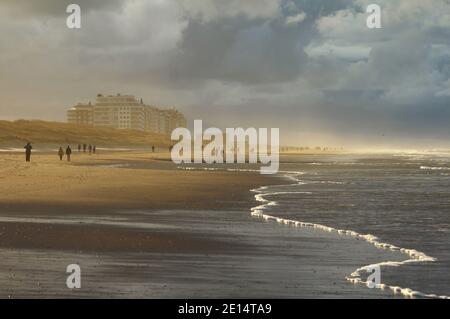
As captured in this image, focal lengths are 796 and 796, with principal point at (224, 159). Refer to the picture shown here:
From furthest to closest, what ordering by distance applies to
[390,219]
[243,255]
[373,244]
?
[390,219], [373,244], [243,255]

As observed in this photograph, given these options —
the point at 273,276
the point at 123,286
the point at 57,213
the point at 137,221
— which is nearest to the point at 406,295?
the point at 273,276

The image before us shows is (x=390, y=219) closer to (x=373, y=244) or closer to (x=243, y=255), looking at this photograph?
(x=373, y=244)

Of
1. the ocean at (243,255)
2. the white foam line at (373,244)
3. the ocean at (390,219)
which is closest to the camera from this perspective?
the ocean at (243,255)

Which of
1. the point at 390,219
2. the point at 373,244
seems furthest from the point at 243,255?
the point at 390,219

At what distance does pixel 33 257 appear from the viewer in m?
15.2

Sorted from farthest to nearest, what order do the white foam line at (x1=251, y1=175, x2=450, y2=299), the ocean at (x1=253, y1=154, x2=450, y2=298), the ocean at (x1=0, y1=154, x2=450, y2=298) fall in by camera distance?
the ocean at (x1=253, y1=154, x2=450, y2=298) → the white foam line at (x1=251, y1=175, x2=450, y2=299) → the ocean at (x1=0, y1=154, x2=450, y2=298)

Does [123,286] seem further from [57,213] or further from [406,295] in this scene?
[57,213]

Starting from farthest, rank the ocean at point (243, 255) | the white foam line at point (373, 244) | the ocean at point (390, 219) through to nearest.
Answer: the ocean at point (390, 219)
the white foam line at point (373, 244)
the ocean at point (243, 255)

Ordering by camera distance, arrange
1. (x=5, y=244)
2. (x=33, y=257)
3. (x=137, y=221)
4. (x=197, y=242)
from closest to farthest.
→ (x=33, y=257) → (x=5, y=244) → (x=197, y=242) → (x=137, y=221)

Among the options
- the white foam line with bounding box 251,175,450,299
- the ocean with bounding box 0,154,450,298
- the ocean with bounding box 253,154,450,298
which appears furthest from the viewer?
the ocean with bounding box 253,154,450,298

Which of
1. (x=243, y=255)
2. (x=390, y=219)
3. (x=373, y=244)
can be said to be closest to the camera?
(x=243, y=255)

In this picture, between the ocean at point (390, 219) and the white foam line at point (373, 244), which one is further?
the ocean at point (390, 219)

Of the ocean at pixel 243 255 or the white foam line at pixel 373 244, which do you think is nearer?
the ocean at pixel 243 255
